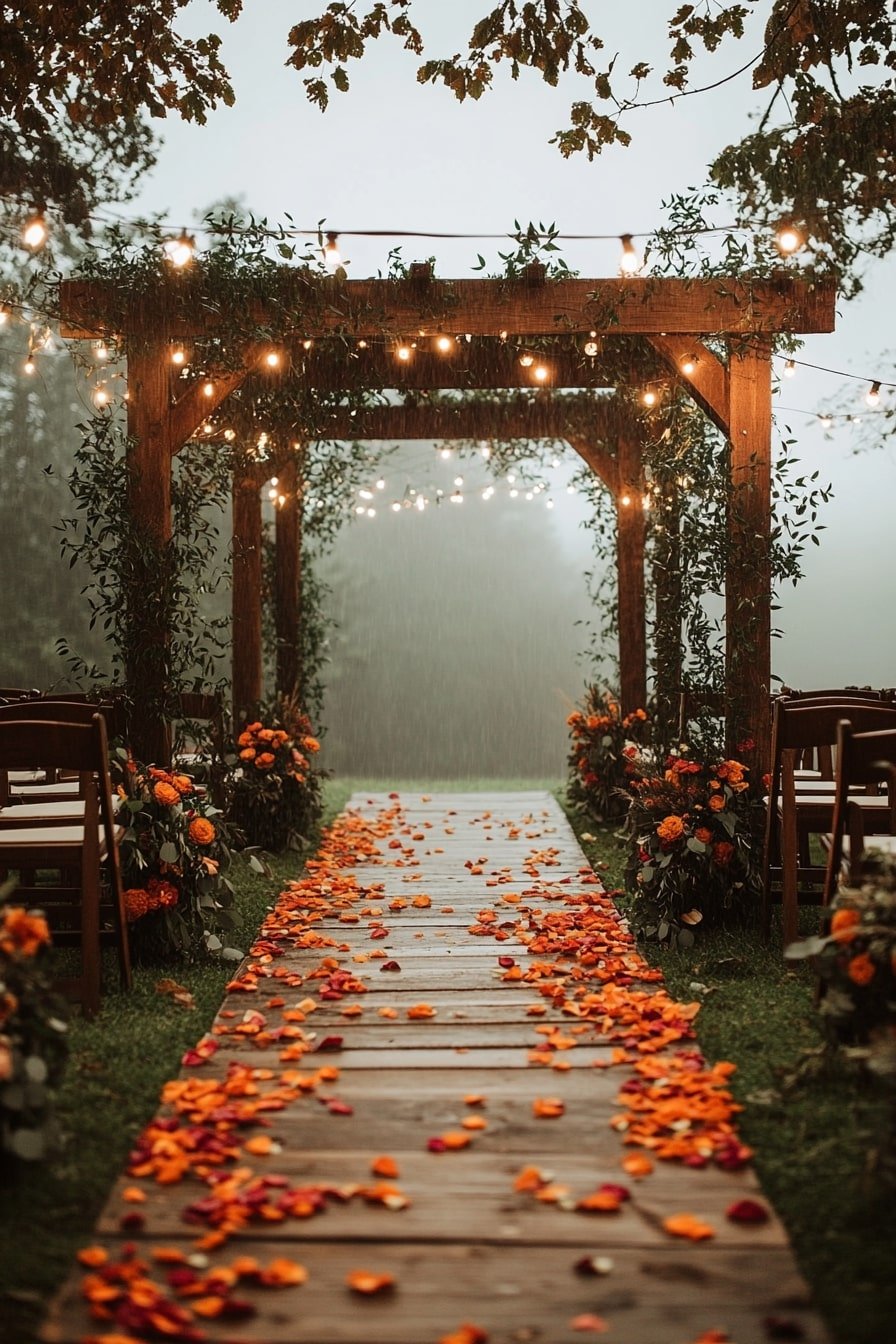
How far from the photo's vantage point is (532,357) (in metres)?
6.38

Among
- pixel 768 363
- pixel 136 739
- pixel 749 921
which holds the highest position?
pixel 768 363

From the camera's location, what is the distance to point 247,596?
25.4ft

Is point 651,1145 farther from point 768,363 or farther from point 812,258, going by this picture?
point 812,258

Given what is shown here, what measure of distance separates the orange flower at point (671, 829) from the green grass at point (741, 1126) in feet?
1.50

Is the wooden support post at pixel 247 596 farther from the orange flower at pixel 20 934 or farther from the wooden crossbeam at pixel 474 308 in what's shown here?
the orange flower at pixel 20 934

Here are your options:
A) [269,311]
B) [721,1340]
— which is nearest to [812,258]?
[269,311]

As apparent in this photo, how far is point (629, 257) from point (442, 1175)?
4028 millimetres

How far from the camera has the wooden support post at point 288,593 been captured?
26.8 ft

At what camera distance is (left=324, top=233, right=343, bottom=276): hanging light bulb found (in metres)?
5.20

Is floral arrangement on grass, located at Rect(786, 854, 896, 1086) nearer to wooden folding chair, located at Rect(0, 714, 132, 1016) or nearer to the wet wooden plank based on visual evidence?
the wet wooden plank

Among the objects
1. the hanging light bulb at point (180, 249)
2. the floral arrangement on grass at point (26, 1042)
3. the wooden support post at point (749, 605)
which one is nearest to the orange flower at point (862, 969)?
the floral arrangement on grass at point (26, 1042)

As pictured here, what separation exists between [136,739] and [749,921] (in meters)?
2.66

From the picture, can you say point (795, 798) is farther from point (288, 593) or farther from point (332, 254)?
point (288, 593)

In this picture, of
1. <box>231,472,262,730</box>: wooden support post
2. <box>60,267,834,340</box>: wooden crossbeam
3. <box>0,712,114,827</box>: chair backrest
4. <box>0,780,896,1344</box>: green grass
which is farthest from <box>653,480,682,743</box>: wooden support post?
<box>231,472,262,730</box>: wooden support post
